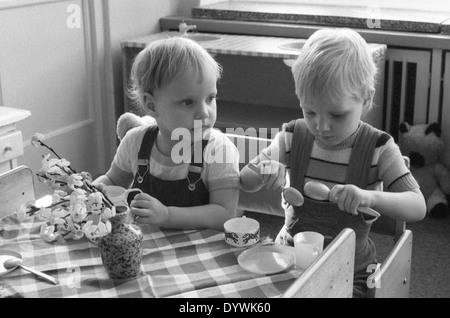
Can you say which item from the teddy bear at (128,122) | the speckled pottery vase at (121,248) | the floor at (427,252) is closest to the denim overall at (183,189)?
the teddy bear at (128,122)

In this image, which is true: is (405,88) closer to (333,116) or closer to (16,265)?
(333,116)

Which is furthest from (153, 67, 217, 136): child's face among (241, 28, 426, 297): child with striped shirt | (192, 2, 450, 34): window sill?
(192, 2, 450, 34): window sill

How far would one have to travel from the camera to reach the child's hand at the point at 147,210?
1.40 m

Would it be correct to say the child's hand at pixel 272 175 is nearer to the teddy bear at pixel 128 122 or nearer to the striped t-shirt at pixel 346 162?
the striped t-shirt at pixel 346 162

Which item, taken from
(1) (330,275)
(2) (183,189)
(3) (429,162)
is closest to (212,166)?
(2) (183,189)

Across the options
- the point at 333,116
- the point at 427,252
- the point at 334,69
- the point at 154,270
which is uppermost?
the point at 334,69

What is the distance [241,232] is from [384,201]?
1.02 ft

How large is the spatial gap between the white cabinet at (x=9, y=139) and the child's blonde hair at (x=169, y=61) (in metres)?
0.83

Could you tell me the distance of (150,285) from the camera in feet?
3.98

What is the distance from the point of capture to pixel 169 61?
1.53m

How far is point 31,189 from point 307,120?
0.69 metres
